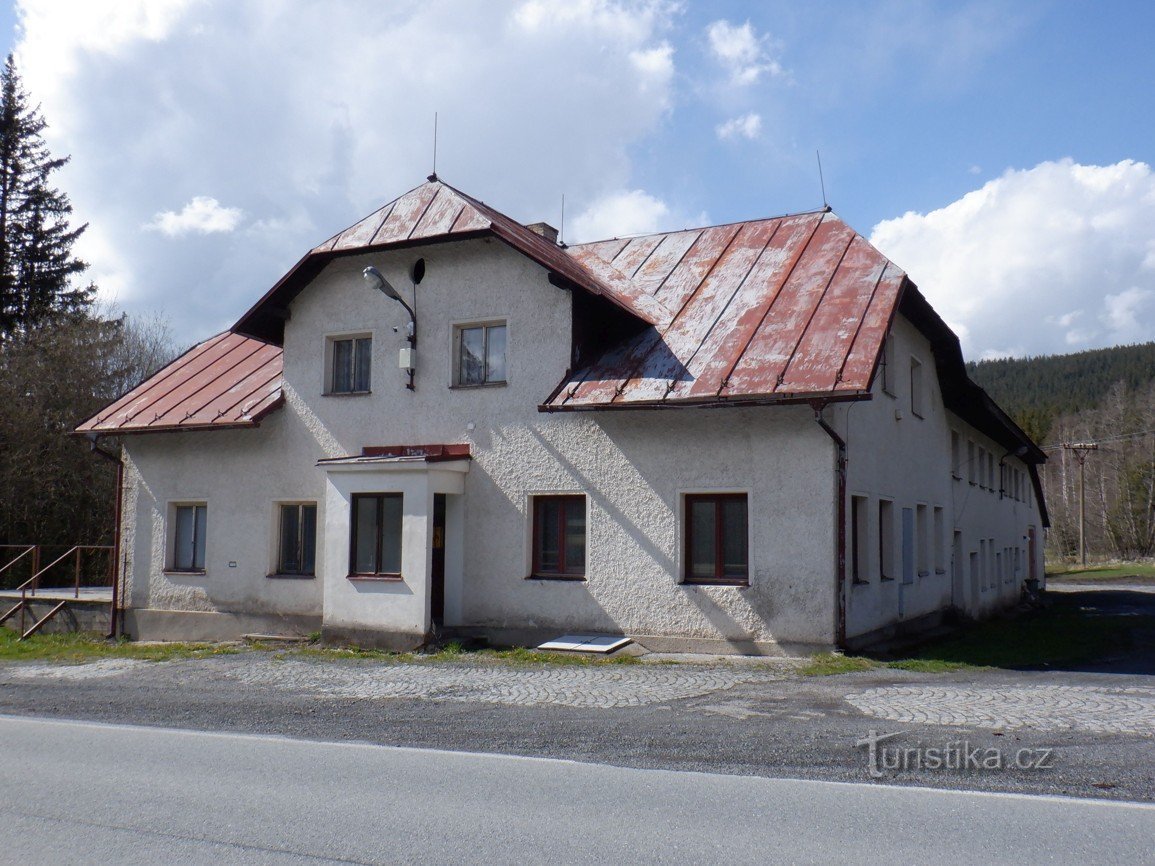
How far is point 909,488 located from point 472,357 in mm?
7952

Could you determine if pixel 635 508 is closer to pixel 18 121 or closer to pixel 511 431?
pixel 511 431

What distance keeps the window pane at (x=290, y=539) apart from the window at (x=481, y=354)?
13.3ft

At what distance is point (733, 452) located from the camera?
1423 centimetres

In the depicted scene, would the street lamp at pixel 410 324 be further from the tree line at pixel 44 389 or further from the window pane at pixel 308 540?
the tree line at pixel 44 389

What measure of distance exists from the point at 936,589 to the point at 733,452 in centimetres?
747

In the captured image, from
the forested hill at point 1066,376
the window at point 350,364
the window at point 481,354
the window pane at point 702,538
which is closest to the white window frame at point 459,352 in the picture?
the window at point 481,354

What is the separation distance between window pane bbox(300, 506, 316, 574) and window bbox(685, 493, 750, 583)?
689 cm

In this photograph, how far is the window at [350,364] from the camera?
57.6ft

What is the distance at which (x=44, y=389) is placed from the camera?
99.8 feet

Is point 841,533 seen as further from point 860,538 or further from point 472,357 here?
point 472,357

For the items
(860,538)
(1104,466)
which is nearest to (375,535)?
(860,538)

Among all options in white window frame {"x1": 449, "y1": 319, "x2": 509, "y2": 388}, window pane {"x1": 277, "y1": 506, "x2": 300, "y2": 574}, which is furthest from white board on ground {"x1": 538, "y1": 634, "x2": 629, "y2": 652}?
window pane {"x1": 277, "y1": 506, "x2": 300, "y2": 574}

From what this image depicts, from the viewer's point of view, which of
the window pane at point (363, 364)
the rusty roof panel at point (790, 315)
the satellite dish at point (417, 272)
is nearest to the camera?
the rusty roof panel at point (790, 315)

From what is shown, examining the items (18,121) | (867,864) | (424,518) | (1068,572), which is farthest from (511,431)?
(1068,572)
